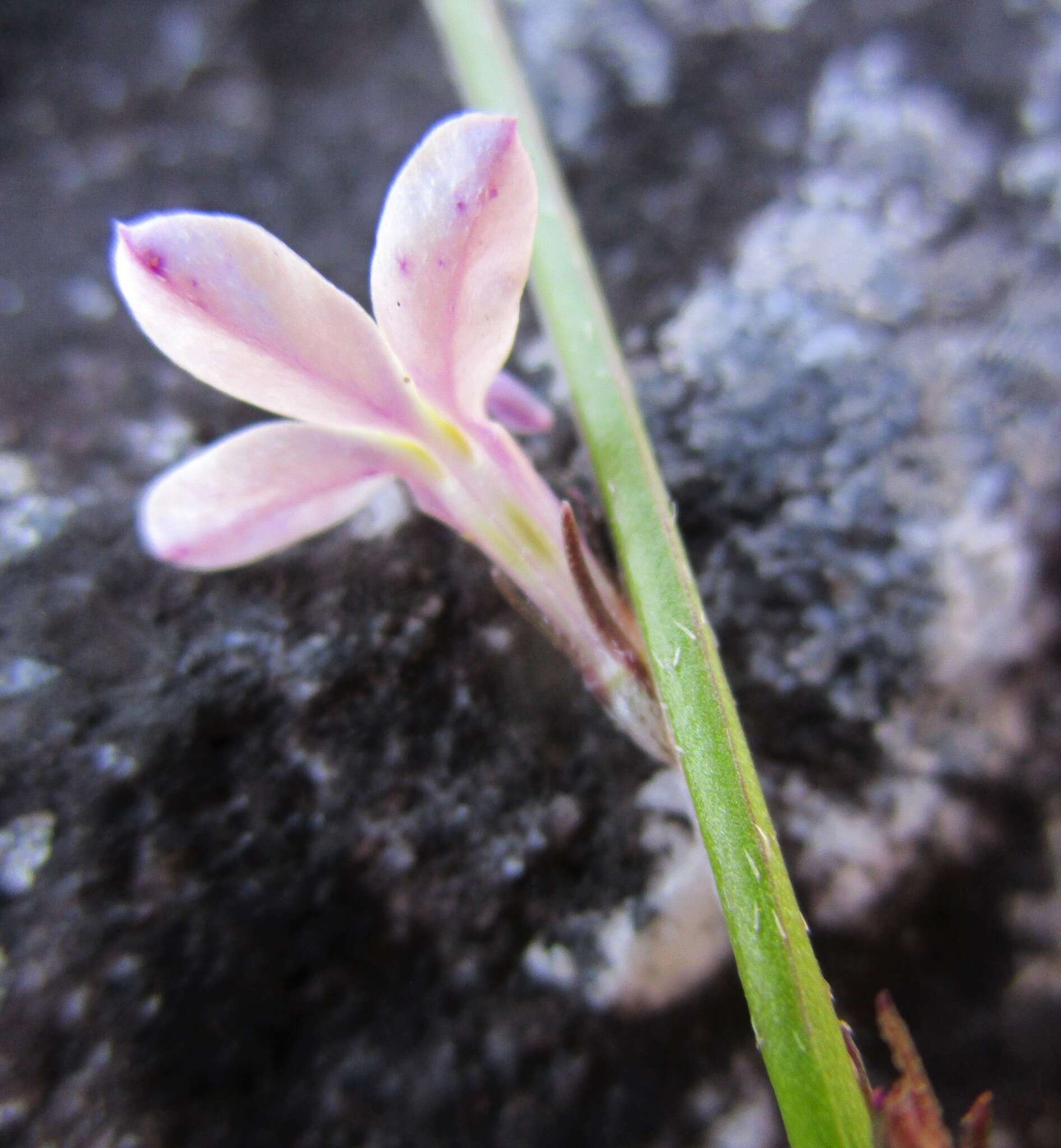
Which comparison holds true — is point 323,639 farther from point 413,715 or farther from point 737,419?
point 737,419

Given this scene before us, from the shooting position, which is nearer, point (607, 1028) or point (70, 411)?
point (607, 1028)

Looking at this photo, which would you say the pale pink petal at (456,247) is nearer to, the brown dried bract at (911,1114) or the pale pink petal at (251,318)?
the pale pink petal at (251,318)

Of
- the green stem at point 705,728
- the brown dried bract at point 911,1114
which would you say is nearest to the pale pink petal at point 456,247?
the green stem at point 705,728

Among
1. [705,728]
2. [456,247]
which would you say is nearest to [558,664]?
[705,728]

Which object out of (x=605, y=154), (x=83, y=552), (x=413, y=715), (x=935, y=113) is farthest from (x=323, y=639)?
(x=935, y=113)

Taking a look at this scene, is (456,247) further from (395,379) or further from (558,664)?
(558,664)

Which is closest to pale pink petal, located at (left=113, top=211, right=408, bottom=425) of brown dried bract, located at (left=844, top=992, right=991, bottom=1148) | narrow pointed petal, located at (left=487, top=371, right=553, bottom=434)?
narrow pointed petal, located at (left=487, top=371, right=553, bottom=434)

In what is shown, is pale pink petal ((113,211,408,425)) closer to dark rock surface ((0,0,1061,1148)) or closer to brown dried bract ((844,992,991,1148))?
dark rock surface ((0,0,1061,1148))
